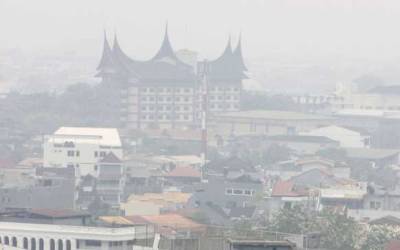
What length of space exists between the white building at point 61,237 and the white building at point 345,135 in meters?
55.2

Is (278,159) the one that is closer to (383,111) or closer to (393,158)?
(393,158)

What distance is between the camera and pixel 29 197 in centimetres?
5466

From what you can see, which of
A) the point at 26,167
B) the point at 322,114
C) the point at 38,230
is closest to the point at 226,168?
the point at 26,167

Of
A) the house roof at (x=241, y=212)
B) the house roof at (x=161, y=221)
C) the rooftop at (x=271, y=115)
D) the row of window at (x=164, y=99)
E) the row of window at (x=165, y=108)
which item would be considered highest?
the row of window at (x=164, y=99)

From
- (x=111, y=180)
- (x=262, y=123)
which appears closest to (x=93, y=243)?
(x=111, y=180)

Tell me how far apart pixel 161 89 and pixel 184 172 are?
4005 centimetres

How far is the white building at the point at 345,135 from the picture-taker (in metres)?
95.0

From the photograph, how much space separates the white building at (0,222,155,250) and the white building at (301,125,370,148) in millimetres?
55155

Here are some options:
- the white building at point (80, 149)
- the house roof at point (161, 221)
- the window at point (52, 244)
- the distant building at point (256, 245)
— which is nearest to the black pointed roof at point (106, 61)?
the white building at point (80, 149)

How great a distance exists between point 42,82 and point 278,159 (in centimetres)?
7424

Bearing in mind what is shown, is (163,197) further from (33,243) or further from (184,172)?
(33,243)

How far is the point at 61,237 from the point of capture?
126 ft

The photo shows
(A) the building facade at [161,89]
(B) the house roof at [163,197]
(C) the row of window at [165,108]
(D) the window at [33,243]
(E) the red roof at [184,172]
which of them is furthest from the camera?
(C) the row of window at [165,108]

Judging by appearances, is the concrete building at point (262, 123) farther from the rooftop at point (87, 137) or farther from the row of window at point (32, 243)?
the row of window at point (32, 243)
